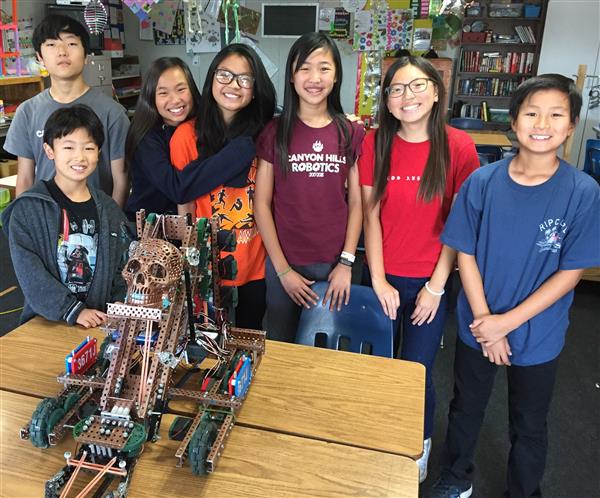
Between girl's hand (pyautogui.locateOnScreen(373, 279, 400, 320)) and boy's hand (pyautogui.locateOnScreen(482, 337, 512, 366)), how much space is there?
1.01 ft

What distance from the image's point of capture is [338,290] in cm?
169

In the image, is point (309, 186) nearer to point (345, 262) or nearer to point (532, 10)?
point (345, 262)

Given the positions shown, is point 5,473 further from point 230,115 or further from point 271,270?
point 230,115

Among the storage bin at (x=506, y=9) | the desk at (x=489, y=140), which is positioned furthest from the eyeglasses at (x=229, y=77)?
the storage bin at (x=506, y=9)

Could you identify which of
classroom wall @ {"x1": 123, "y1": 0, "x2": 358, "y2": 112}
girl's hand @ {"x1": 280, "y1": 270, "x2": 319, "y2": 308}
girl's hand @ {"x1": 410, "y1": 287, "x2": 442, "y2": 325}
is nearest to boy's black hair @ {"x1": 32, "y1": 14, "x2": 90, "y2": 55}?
girl's hand @ {"x1": 280, "y1": 270, "x2": 319, "y2": 308}

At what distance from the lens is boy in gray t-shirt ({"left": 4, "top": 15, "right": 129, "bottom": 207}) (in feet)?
6.14

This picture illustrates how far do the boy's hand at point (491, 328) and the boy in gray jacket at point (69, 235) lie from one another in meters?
1.09

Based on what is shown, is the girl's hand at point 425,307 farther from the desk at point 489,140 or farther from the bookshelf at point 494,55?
the bookshelf at point 494,55

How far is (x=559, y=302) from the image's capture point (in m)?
1.43

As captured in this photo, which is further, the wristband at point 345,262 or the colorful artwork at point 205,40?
the colorful artwork at point 205,40

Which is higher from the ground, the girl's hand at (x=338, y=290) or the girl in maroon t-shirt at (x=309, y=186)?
the girl in maroon t-shirt at (x=309, y=186)

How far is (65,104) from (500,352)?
172cm

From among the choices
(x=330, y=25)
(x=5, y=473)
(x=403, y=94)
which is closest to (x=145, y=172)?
(x=403, y=94)

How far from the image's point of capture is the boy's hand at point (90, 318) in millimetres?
1472
